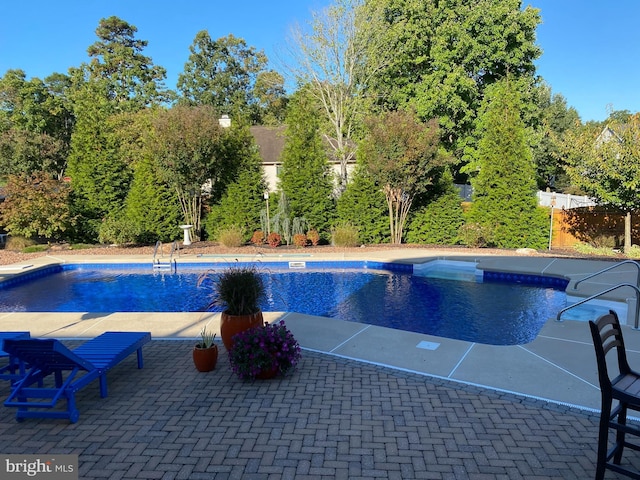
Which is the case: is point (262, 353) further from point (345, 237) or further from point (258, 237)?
point (258, 237)

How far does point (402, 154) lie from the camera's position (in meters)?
13.6

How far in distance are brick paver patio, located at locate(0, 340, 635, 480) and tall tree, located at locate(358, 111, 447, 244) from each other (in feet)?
33.4

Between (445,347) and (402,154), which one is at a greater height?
(402,154)

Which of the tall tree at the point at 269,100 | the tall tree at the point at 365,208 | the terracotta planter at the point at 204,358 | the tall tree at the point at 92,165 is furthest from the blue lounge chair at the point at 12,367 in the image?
the tall tree at the point at 269,100

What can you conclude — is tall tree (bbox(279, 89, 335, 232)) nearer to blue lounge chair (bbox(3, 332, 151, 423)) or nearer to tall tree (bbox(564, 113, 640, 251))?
tall tree (bbox(564, 113, 640, 251))

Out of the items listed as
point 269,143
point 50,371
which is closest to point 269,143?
point 269,143

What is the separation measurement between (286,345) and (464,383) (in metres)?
1.85

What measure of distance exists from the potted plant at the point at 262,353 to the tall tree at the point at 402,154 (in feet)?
33.5

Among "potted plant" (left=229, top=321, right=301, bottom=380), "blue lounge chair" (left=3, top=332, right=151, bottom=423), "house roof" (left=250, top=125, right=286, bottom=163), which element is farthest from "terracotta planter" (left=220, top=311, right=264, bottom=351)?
"house roof" (left=250, top=125, right=286, bottom=163)

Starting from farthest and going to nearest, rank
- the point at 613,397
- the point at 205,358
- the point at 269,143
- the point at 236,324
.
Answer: the point at 269,143 → the point at 236,324 → the point at 205,358 → the point at 613,397

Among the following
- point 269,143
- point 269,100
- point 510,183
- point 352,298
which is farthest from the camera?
point 269,100

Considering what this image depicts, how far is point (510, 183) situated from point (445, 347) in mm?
10816

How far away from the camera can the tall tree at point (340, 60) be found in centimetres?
1723

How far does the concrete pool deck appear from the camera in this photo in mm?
4219
